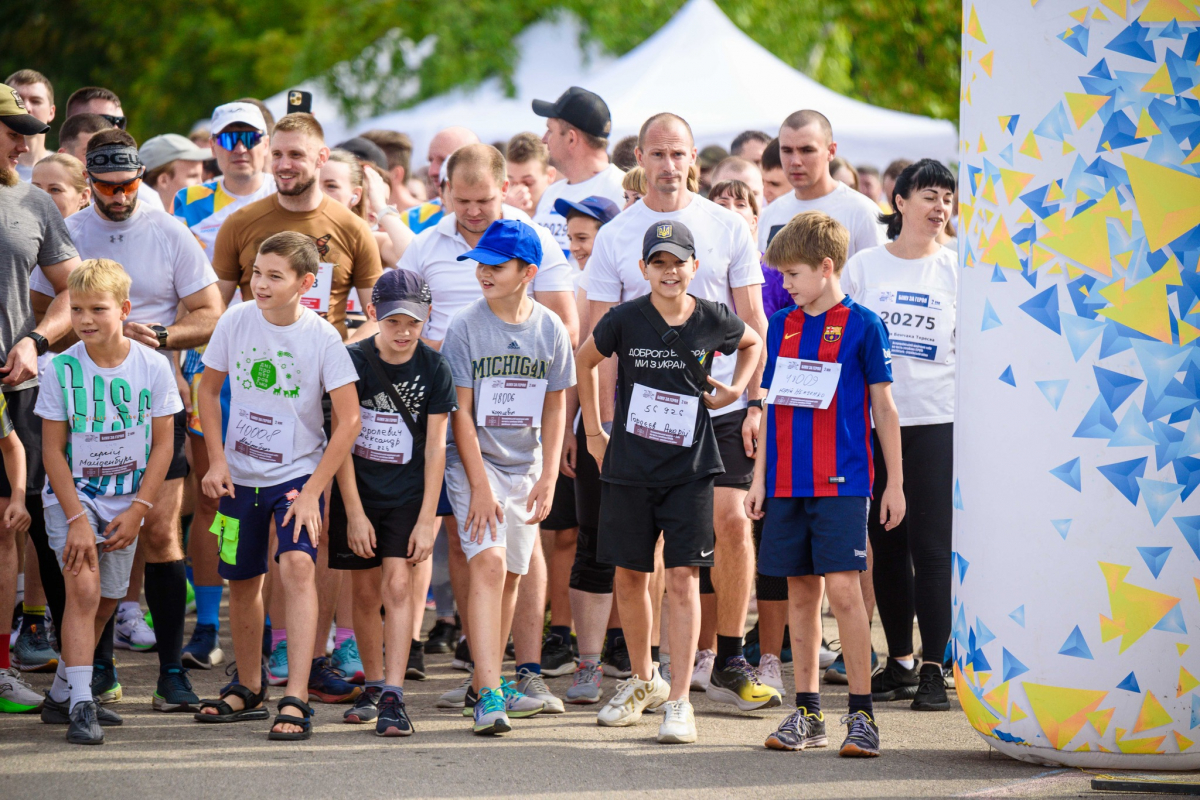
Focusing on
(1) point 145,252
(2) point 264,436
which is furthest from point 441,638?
(1) point 145,252

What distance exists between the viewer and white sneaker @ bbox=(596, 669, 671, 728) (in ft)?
17.0

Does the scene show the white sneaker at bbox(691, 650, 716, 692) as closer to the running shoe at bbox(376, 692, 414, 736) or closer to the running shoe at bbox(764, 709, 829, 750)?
the running shoe at bbox(764, 709, 829, 750)

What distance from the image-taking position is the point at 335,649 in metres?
6.00

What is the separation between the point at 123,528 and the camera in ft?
16.7

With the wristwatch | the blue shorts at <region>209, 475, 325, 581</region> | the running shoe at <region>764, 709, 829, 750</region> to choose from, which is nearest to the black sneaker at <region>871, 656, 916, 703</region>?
the running shoe at <region>764, 709, 829, 750</region>

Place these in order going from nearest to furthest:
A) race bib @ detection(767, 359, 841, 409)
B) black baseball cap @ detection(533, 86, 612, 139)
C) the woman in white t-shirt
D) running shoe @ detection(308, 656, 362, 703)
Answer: race bib @ detection(767, 359, 841, 409)
running shoe @ detection(308, 656, 362, 703)
the woman in white t-shirt
black baseball cap @ detection(533, 86, 612, 139)

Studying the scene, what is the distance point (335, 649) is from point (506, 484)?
130 cm

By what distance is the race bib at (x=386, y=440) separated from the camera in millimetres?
5199

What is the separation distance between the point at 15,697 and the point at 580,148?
389 cm

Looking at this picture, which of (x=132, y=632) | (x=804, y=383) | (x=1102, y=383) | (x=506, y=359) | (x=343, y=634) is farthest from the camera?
(x=132, y=632)

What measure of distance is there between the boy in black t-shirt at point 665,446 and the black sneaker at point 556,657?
98 cm

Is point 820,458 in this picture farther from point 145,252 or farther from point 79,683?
point 145,252

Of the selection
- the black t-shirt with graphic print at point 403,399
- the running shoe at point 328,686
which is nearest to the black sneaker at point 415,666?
the running shoe at point 328,686

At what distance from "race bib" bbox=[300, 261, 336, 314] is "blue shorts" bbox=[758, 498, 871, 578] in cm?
221
